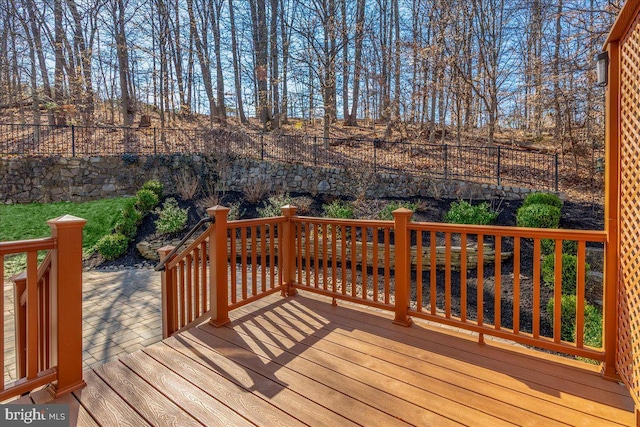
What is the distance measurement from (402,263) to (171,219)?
640 cm

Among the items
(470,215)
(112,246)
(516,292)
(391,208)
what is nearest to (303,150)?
(391,208)

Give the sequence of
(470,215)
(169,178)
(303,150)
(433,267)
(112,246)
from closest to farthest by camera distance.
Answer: (433,267)
(470,215)
(112,246)
(169,178)
(303,150)

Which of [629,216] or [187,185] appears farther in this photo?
[187,185]

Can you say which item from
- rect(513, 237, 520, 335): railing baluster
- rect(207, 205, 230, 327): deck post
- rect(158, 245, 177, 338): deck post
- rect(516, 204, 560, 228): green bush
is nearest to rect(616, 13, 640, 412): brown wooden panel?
rect(513, 237, 520, 335): railing baluster

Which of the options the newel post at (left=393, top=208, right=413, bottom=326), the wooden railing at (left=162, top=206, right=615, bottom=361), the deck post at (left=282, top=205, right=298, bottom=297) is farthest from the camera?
the deck post at (left=282, top=205, right=298, bottom=297)

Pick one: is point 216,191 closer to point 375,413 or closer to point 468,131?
point 375,413

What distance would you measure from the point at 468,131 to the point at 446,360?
46.9ft

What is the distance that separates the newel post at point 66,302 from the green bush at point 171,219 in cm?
586

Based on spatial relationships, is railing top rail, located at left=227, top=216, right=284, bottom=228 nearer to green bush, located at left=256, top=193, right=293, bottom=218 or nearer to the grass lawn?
green bush, located at left=256, top=193, right=293, bottom=218

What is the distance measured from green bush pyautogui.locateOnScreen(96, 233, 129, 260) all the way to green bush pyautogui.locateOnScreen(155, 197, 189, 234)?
0.78 meters

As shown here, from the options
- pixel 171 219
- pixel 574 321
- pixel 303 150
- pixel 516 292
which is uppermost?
pixel 303 150

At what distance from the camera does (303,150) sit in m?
10.8

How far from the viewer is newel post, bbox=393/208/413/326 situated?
2.92m

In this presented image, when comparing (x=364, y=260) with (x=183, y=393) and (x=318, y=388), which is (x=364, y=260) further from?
(x=183, y=393)
